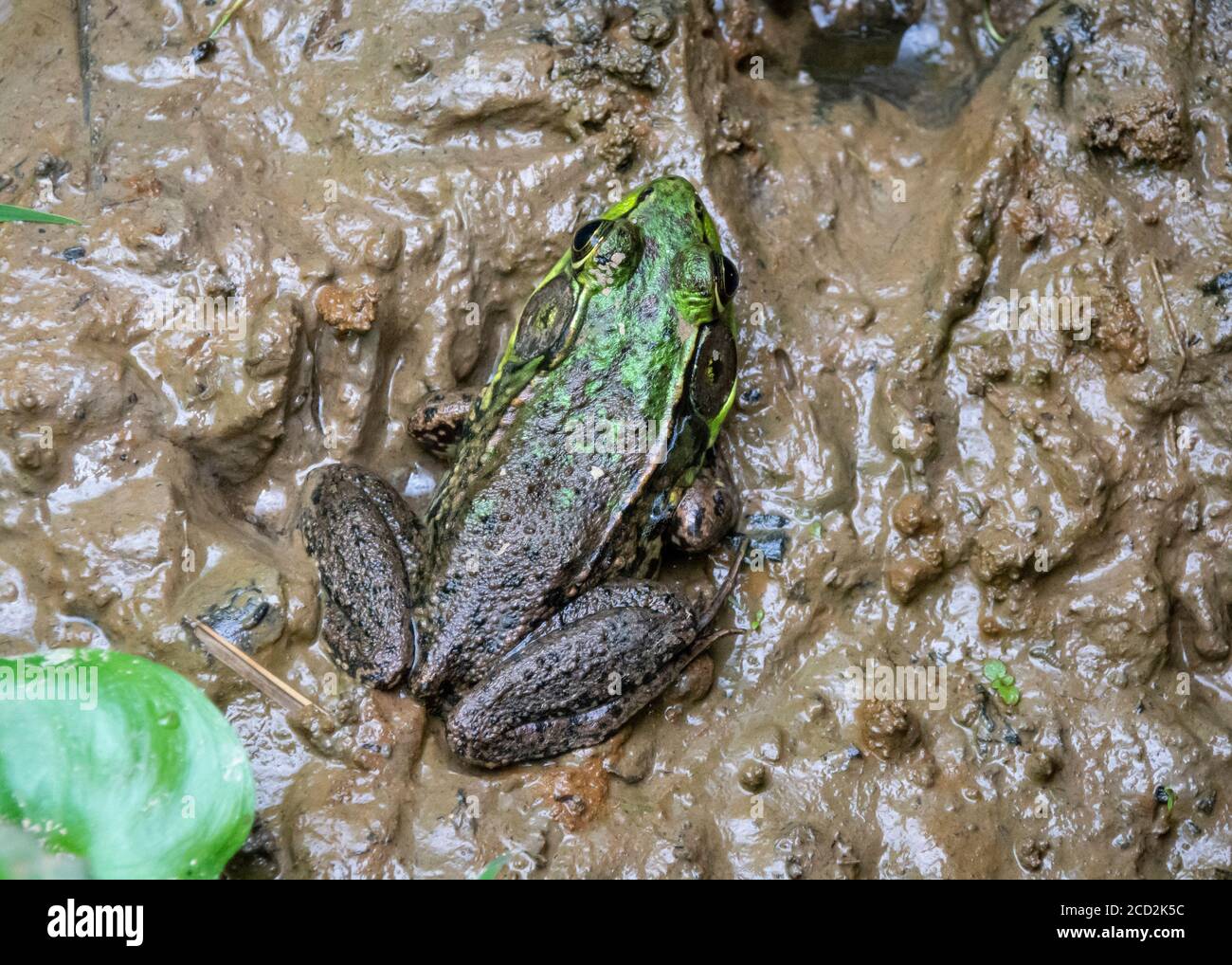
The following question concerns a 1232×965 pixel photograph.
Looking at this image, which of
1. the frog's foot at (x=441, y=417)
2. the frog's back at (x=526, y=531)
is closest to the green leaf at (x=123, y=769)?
the frog's back at (x=526, y=531)

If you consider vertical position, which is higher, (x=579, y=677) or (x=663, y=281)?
(x=663, y=281)

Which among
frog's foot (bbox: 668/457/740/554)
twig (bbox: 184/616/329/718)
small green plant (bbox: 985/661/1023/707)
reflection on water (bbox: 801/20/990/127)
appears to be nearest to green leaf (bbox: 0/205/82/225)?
twig (bbox: 184/616/329/718)

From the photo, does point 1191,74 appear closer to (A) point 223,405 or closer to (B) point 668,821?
(B) point 668,821

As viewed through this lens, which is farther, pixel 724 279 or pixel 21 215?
pixel 724 279

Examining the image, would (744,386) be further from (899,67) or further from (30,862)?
(30,862)

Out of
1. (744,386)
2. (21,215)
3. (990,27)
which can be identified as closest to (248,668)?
(21,215)

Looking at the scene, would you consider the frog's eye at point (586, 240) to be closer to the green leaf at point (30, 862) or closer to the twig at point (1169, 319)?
the twig at point (1169, 319)
